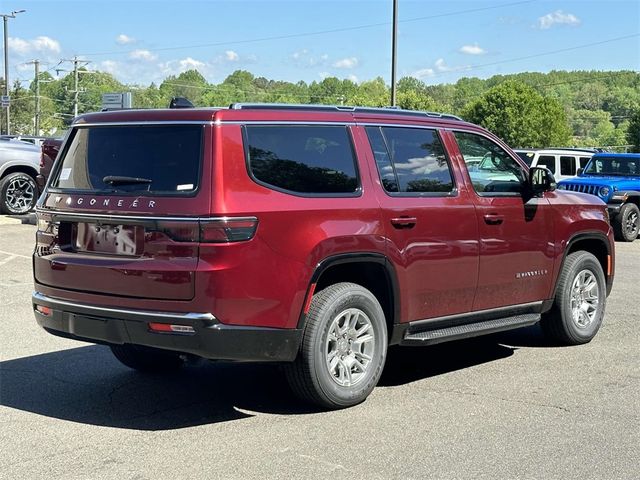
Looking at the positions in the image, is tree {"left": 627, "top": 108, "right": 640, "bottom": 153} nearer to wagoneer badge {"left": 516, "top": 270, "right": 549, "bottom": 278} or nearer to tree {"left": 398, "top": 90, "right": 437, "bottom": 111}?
tree {"left": 398, "top": 90, "right": 437, "bottom": 111}

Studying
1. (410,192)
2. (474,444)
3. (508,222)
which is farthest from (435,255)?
(474,444)

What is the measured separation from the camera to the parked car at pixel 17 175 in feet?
56.0

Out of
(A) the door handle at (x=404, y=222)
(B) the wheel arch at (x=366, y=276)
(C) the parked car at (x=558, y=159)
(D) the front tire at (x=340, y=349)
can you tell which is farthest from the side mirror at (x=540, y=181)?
(C) the parked car at (x=558, y=159)

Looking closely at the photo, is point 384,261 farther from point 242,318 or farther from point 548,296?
point 548,296

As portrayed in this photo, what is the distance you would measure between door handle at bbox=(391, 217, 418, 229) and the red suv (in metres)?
0.01

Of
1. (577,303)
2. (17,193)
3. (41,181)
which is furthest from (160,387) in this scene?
(17,193)

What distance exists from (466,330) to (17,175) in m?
13.6

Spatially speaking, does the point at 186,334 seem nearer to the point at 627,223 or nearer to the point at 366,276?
the point at 366,276

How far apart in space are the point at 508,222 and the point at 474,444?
7.55 feet

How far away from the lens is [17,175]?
1730cm

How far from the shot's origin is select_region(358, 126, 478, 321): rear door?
5.60 m

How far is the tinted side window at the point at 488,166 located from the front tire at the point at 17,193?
1307cm

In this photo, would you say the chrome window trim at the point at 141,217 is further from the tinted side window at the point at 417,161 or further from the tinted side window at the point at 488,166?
the tinted side window at the point at 488,166

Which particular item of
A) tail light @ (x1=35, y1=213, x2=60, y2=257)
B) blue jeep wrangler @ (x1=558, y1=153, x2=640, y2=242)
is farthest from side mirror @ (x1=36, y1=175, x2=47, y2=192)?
blue jeep wrangler @ (x1=558, y1=153, x2=640, y2=242)
